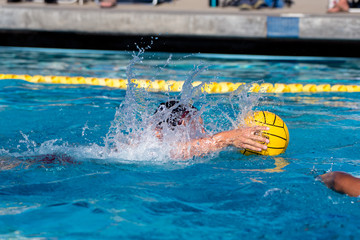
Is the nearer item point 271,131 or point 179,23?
point 271,131

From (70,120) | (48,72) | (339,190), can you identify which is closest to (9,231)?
(339,190)

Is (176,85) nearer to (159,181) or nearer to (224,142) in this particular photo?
(224,142)

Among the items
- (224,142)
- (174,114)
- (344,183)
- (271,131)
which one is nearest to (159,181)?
(224,142)

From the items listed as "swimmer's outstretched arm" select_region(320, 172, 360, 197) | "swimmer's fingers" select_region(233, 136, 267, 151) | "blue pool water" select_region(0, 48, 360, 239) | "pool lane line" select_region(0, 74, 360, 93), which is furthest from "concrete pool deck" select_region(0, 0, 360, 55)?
"swimmer's outstretched arm" select_region(320, 172, 360, 197)

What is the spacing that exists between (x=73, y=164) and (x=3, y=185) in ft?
1.71

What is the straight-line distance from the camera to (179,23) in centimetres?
968

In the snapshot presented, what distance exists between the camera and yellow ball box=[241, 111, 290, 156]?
3.19 meters

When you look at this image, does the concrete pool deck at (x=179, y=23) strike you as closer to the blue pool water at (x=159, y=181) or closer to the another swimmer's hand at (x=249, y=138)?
the blue pool water at (x=159, y=181)

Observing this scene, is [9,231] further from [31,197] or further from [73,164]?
[73,164]

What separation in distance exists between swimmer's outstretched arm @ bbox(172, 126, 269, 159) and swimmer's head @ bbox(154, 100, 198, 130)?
0.57 feet

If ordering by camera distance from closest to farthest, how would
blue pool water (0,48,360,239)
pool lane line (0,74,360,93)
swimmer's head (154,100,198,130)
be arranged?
blue pool water (0,48,360,239), swimmer's head (154,100,198,130), pool lane line (0,74,360,93)

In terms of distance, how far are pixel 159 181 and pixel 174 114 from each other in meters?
0.65

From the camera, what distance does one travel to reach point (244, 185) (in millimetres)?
2852

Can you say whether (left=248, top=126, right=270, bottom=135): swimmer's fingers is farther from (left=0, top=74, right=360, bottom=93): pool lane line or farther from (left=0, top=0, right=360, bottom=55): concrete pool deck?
(left=0, top=0, right=360, bottom=55): concrete pool deck
